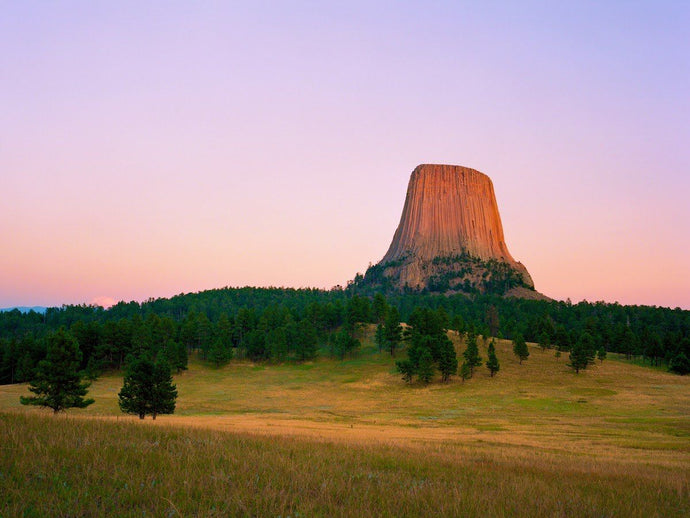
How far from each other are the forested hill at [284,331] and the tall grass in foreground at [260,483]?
88.3 metres

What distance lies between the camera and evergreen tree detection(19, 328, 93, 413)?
46.0 meters

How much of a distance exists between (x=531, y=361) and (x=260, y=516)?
103 m

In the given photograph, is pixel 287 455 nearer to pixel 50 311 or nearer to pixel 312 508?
pixel 312 508

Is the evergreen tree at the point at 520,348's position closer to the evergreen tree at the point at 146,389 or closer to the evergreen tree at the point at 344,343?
the evergreen tree at the point at 344,343

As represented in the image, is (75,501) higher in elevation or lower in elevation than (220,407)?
higher

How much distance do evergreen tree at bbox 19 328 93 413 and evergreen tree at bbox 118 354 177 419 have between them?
4.75m

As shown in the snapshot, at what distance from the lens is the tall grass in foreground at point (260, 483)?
20.9ft

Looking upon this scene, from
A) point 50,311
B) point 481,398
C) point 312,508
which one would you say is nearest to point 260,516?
point 312,508

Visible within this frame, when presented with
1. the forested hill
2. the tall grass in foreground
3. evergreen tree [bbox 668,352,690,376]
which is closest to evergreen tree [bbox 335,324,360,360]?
the forested hill

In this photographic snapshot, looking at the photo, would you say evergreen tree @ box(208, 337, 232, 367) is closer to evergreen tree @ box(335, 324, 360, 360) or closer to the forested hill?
the forested hill

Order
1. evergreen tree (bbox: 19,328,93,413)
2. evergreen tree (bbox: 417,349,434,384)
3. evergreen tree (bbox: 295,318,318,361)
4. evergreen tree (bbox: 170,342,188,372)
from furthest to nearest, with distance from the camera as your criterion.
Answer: evergreen tree (bbox: 295,318,318,361), evergreen tree (bbox: 170,342,188,372), evergreen tree (bbox: 417,349,434,384), evergreen tree (bbox: 19,328,93,413)

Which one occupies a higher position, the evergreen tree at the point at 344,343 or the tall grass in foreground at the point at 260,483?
the tall grass in foreground at the point at 260,483

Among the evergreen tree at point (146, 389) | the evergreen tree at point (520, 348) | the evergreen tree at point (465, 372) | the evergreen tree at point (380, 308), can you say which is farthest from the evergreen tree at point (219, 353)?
the evergreen tree at point (520, 348)

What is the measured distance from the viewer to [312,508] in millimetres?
6484
